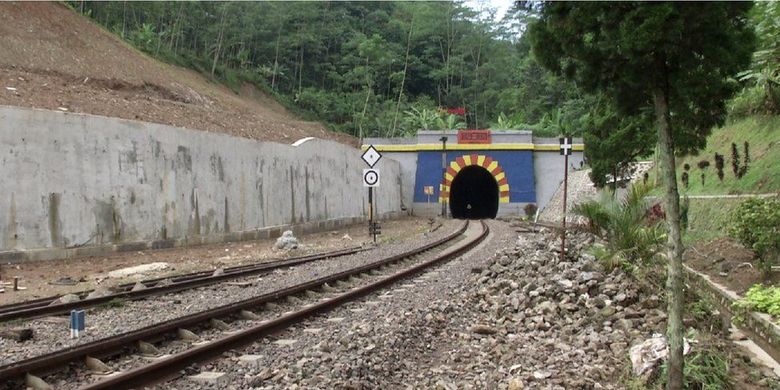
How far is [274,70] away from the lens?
191 ft

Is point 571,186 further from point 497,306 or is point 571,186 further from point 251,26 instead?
point 251,26

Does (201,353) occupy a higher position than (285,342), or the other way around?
(201,353)

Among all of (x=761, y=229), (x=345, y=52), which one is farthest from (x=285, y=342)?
(x=345, y=52)

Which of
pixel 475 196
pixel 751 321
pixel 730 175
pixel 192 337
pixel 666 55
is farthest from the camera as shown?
pixel 475 196

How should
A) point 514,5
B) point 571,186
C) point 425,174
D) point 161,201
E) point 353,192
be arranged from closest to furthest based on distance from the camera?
point 514,5 < point 161,201 < point 353,192 < point 571,186 < point 425,174

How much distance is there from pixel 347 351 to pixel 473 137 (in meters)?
31.6

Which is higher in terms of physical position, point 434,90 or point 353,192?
point 434,90

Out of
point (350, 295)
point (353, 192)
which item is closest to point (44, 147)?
point (350, 295)

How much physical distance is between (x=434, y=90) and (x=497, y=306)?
207ft

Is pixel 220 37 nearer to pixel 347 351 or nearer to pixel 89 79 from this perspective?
pixel 89 79

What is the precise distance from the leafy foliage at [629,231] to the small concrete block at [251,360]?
16.6ft

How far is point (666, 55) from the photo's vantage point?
420cm

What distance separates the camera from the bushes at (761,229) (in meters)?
8.34

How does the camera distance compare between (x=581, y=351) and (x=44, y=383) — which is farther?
(x=581, y=351)
